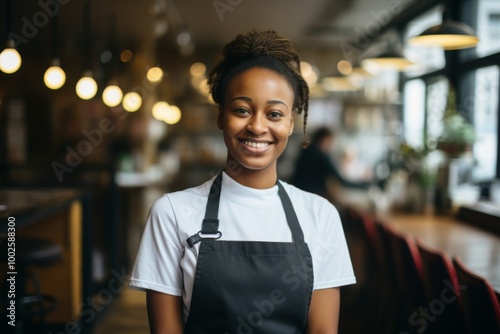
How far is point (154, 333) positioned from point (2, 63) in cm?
321

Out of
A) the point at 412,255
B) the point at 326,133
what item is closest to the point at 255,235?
the point at 412,255

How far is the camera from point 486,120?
18.1 ft

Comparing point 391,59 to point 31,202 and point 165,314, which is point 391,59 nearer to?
point 31,202

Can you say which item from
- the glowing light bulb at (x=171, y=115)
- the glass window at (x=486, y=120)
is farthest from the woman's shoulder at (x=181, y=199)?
the glowing light bulb at (x=171, y=115)

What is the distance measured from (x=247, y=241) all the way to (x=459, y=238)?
2.53 meters

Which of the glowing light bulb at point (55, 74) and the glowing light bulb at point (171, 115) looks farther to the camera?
the glowing light bulb at point (171, 115)

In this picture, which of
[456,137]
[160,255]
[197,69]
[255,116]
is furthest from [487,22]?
[197,69]

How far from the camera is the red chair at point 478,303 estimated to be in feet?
6.69

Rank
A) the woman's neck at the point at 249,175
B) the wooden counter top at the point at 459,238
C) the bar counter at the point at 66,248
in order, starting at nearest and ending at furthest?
the woman's neck at the point at 249,175 → the wooden counter top at the point at 459,238 → the bar counter at the point at 66,248

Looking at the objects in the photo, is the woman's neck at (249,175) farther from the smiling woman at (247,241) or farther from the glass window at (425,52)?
the glass window at (425,52)

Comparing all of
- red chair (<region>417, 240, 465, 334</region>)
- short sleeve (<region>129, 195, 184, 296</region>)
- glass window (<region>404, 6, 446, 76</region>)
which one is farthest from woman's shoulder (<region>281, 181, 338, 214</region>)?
glass window (<region>404, 6, 446, 76</region>)

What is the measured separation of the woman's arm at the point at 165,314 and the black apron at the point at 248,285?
35 millimetres

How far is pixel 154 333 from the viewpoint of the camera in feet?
4.93

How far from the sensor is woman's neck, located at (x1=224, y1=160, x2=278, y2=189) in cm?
160
